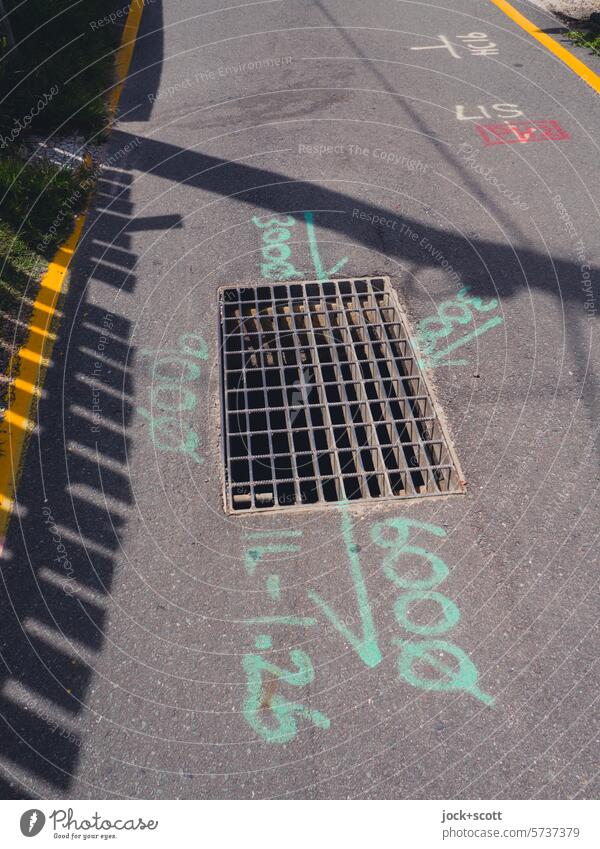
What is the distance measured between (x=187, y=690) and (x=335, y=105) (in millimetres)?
6597

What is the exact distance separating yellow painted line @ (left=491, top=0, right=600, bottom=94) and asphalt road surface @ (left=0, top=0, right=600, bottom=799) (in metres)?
1.36

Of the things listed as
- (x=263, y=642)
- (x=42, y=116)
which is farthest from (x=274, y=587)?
(x=42, y=116)

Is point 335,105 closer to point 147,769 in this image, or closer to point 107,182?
point 107,182

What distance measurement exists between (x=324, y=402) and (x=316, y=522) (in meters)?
0.91

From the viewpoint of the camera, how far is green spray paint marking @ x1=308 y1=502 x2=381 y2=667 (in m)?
3.27

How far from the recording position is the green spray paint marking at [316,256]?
5.32 meters

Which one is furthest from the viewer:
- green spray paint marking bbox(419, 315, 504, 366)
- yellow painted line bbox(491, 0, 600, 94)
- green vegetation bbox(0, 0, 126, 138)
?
yellow painted line bbox(491, 0, 600, 94)

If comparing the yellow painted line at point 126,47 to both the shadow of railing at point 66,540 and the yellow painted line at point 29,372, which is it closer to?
the yellow painted line at point 29,372

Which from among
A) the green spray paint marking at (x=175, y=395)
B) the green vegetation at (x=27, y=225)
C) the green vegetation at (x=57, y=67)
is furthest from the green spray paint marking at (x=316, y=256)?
the green vegetation at (x=57, y=67)

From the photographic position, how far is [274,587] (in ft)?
11.6

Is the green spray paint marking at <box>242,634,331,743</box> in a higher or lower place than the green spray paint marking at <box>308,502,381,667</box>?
lower

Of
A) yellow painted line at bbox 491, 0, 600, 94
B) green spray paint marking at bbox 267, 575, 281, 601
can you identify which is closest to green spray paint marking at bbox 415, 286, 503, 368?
green spray paint marking at bbox 267, 575, 281, 601

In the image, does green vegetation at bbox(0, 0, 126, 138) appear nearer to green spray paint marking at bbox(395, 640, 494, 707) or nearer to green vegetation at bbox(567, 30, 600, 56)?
green vegetation at bbox(567, 30, 600, 56)

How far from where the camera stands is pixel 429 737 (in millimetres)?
2992
